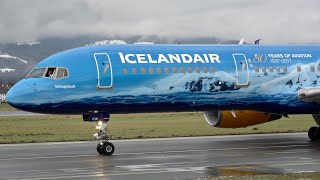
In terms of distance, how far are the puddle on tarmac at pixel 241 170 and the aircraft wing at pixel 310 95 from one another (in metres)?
8.54

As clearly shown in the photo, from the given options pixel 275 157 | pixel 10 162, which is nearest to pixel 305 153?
pixel 275 157

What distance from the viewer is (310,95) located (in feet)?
93.5

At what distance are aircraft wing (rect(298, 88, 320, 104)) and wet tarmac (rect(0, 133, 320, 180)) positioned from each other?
2.09m

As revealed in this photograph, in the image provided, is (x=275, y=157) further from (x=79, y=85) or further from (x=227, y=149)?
(x=79, y=85)

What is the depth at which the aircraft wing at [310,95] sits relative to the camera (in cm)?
2816

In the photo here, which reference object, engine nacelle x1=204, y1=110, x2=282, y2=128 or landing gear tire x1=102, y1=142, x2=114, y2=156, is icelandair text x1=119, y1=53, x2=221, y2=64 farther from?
engine nacelle x1=204, y1=110, x2=282, y2=128

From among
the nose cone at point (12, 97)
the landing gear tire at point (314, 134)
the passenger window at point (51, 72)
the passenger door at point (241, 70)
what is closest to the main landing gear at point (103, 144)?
the passenger window at point (51, 72)

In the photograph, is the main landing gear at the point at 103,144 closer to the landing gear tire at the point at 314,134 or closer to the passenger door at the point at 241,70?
the passenger door at the point at 241,70

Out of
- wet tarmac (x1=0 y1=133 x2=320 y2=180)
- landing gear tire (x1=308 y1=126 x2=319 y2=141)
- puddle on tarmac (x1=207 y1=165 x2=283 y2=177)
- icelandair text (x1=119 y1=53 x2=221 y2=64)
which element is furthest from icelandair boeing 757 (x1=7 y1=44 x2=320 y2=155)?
puddle on tarmac (x1=207 y1=165 x2=283 y2=177)

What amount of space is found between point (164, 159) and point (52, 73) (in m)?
5.85

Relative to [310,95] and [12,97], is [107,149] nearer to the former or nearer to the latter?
[12,97]

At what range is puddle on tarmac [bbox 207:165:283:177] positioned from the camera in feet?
62.2

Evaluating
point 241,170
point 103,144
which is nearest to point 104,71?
point 103,144

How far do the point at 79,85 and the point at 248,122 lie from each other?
9827 mm
